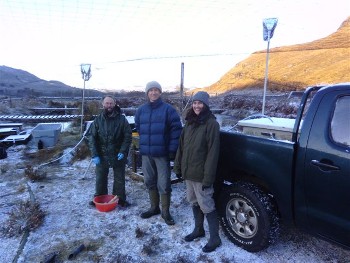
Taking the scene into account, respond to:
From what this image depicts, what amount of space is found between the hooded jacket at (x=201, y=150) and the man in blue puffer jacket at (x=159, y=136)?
19.8 inches

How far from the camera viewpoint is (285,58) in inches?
2832

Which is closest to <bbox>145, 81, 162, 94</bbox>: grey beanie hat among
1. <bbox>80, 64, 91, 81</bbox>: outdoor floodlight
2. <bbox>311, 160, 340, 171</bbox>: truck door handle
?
<bbox>311, 160, 340, 171</bbox>: truck door handle

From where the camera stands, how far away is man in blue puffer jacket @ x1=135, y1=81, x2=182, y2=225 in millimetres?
4059

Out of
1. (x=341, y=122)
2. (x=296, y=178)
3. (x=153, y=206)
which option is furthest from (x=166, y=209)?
(x=341, y=122)

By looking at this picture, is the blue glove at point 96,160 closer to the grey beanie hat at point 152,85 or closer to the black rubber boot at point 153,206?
the black rubber boot at point 153,206

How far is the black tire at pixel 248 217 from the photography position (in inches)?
125

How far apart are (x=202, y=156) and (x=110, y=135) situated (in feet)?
6.01

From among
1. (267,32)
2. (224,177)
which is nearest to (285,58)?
(267,32)

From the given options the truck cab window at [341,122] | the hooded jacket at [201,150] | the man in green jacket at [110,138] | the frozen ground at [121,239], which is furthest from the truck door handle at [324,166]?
the man in green jacket at [110,138]

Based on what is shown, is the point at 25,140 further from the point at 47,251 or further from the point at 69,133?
the point at 47,251

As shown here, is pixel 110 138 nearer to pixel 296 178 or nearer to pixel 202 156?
pixel 202 156

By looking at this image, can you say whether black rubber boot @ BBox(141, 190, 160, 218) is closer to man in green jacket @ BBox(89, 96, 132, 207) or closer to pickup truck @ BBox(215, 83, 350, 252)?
man in green jacket @ BBox(89, 96, 132, 207)

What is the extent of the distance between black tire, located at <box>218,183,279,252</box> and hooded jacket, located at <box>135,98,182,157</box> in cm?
98

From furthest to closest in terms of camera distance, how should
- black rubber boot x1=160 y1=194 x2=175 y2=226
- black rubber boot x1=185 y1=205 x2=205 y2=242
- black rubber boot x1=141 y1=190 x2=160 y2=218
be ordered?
black rubber boot x1=141 y1=190 x2=160 y2=218 < black rubber boot x1=160 y1=194 x2=175 y2=226 < black rubber boot x1=185 y1=205 x2=205 y2=242
